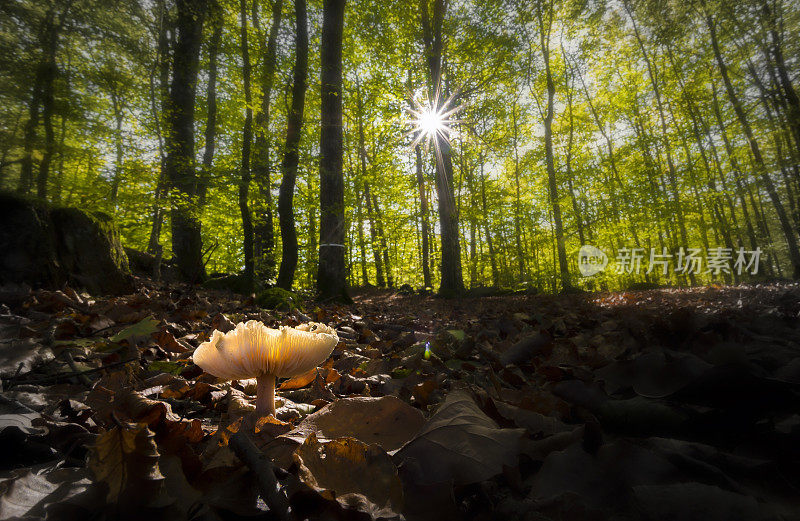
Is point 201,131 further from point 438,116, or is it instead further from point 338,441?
point 338,441

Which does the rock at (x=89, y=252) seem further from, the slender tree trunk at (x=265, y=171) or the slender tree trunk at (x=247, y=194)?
the slender tree trunk at (x=247, y=194)

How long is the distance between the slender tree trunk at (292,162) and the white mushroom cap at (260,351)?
7.21 m

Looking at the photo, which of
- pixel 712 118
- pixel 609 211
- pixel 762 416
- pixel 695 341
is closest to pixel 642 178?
pixel 609 211

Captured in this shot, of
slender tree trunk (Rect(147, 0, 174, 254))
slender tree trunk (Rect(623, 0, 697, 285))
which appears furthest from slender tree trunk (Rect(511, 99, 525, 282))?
slender tree trunk (Rect(147, 0, 174, 254))

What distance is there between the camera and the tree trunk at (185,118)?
756 centimetres

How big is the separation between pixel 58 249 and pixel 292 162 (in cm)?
529

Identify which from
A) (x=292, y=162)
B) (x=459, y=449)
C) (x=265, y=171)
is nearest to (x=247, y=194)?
(x=265, y=171)

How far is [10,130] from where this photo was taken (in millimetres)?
5945

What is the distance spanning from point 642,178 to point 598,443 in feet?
61.3

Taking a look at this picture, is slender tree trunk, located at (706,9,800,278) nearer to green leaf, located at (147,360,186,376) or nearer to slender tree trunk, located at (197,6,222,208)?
slender tree trunk, located at (197,6,222,208)

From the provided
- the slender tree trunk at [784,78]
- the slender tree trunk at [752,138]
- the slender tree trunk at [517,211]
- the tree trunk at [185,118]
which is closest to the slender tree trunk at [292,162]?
the tree trunk at [185,118]

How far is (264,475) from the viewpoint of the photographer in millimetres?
625

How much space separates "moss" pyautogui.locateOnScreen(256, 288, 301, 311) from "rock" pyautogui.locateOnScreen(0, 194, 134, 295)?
1.42 meters

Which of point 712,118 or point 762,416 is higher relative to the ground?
point 712,118
